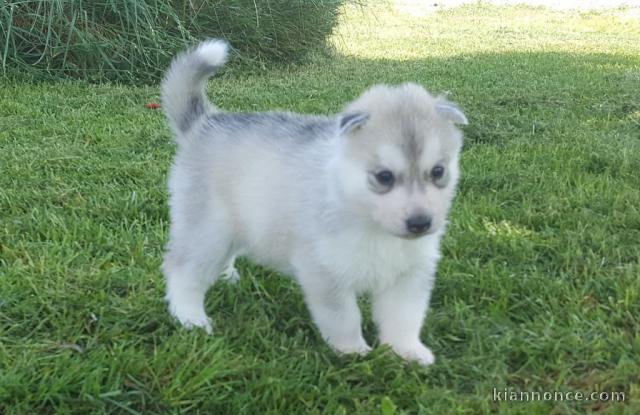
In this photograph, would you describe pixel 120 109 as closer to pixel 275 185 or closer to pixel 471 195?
pixel 471 195

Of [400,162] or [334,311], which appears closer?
[400,162]

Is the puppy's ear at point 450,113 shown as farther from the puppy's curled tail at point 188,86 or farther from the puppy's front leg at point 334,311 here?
the puppy's curled tail at point 188,86

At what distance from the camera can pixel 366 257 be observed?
2420 mm

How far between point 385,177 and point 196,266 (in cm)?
87

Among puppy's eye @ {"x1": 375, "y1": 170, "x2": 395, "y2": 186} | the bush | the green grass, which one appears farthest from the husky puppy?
the bush

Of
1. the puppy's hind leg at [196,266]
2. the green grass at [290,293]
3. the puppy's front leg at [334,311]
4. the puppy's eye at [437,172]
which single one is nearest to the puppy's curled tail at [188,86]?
the puppy's hind leg at [196,266]

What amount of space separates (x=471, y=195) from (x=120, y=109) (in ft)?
11.1

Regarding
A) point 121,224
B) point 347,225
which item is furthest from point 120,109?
point 347,225

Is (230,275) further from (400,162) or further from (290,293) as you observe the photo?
(400,162)

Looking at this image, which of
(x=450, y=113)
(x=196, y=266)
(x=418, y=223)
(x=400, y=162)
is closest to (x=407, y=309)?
(x=418, y=223)

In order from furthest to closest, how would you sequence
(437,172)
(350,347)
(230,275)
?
(230,275)
(350,347)
(437,172)

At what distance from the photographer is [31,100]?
6180mm

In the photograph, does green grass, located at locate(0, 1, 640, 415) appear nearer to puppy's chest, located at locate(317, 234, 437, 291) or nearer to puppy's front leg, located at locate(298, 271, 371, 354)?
puppy's front leg, located at locate(298, 271, 371, 354)

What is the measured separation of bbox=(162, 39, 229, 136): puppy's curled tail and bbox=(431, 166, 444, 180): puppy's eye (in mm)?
1114
